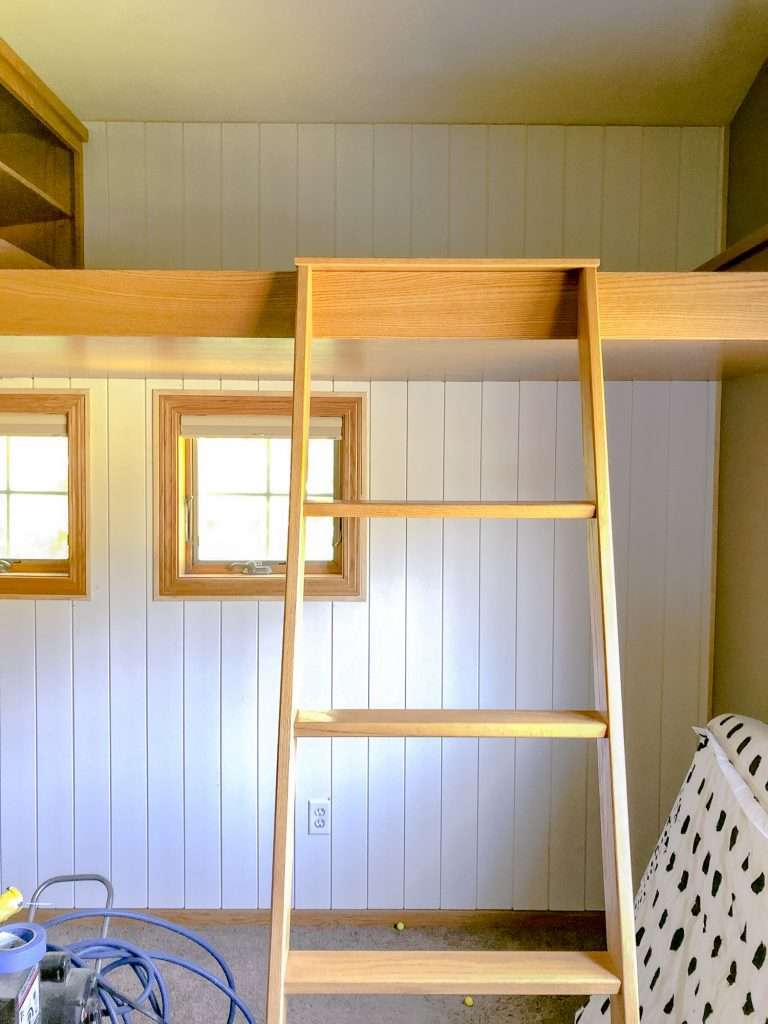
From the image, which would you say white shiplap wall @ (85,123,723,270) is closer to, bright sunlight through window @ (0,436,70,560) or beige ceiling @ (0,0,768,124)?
beige ceiling @ (0,0,768,124)

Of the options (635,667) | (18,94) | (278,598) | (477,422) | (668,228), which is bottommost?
(635,667)

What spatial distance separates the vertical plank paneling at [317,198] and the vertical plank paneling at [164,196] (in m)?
0.41

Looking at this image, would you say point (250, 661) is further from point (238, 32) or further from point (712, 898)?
point (238, 32)

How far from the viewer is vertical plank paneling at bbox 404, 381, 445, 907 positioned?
298 centimetres

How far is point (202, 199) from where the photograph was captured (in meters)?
2.93

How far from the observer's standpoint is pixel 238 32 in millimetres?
2459

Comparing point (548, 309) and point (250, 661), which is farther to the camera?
point (250, 661)

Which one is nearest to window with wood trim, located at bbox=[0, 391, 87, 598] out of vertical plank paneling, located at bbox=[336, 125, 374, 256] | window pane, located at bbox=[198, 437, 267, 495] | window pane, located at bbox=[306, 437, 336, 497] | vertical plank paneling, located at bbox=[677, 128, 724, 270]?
window pane, located at bbox=[198, 437, 267, 495]

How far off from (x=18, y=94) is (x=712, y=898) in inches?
111

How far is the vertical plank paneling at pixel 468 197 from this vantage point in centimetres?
291

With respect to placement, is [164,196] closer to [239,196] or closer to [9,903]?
[239,196]

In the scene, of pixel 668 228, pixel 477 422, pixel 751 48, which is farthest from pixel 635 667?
pixel 751 48

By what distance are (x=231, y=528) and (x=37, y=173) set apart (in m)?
1.34

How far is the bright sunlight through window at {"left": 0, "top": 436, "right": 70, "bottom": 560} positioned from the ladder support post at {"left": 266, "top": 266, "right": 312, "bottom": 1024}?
1.81 meters
